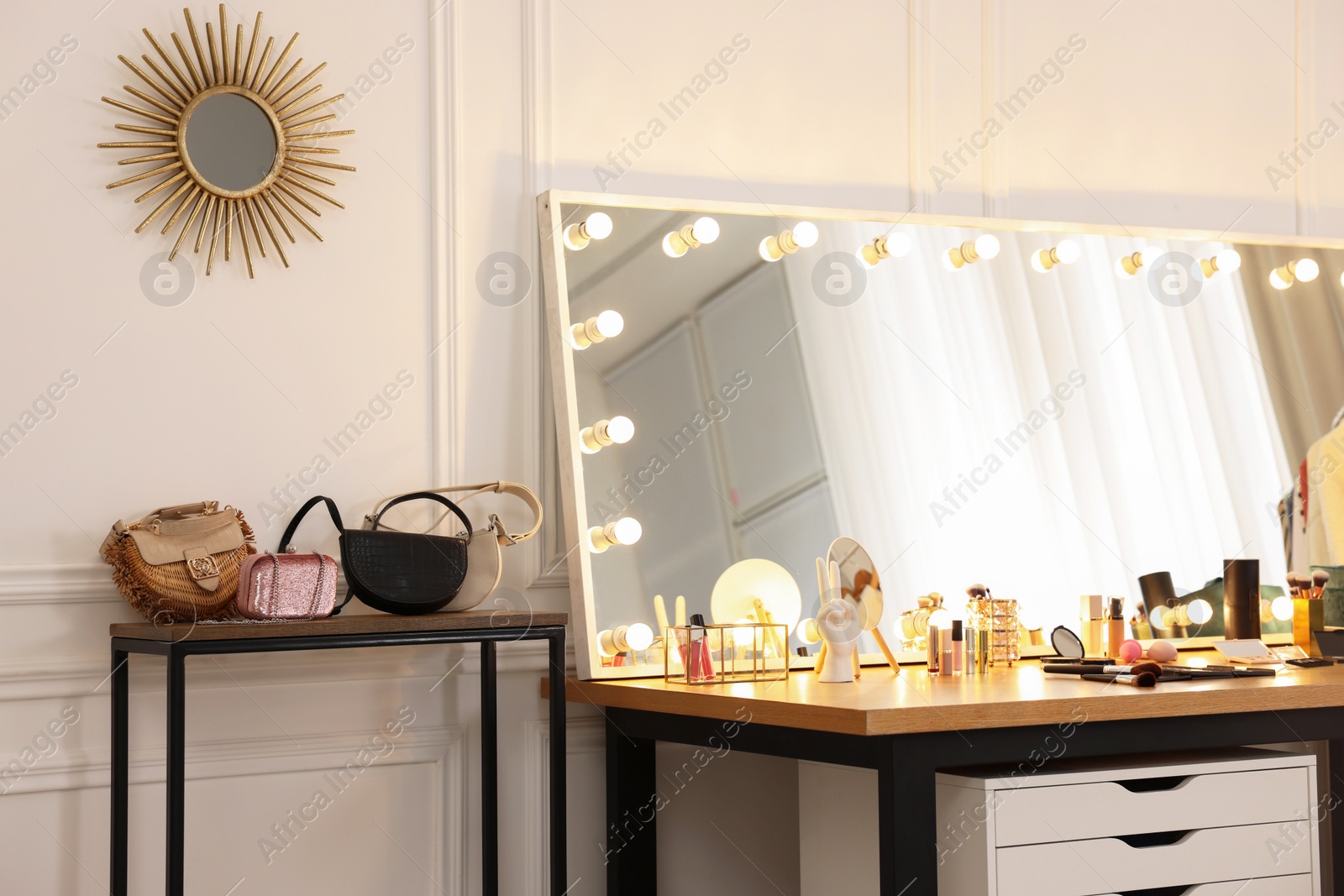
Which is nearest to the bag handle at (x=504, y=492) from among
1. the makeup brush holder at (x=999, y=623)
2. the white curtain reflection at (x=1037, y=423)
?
the white curtain reflection at (x=1037, y=423)

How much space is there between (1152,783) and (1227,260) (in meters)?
1.46

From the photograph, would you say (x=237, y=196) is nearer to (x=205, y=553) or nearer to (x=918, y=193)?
(x=205, y=553)

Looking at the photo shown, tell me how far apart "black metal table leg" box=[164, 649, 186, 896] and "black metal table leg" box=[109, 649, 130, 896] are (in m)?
0.27

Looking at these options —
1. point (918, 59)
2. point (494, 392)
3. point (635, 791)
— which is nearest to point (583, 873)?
point (635, 791)

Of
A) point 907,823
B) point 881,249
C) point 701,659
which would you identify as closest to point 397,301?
point 701,659

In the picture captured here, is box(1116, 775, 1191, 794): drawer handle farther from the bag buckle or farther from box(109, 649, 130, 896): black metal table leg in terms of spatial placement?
box(109, 649, 130, 896): black metal table leg

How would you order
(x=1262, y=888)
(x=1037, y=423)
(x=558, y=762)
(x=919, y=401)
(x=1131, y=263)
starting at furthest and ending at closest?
(x=1131, y=263) → (x=1037, y=423) → (x=919, y=401) → (x=558, y=762) → (x=1262, y=888)

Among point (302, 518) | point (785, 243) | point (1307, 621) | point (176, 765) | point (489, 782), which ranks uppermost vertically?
point (785, 243)

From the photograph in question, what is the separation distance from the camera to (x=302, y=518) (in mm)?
2270

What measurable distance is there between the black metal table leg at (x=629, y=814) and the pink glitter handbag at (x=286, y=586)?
2.08 ft

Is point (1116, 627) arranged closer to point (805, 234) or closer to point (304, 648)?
point (805, 234)

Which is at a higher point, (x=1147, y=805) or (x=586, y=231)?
(x=586, y=231)

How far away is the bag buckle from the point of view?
6.56 ft

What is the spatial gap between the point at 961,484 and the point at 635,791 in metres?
Result: 0.94
